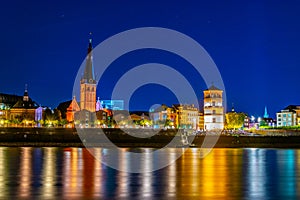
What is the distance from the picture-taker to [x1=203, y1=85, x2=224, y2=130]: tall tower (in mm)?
129375

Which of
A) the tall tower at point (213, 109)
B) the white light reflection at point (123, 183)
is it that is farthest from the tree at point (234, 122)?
the white light reflection at point (123, 183)

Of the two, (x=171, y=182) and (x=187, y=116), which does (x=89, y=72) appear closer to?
(x=187, y=116)

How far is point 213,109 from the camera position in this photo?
132000 millimetres

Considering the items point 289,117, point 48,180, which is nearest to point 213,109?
point 289,117

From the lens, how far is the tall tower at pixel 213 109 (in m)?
129

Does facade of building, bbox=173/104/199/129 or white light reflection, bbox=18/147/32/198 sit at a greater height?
facade of building, bbox=173/104/199/129

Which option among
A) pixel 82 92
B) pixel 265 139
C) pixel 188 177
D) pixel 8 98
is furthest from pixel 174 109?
pixel 188 177

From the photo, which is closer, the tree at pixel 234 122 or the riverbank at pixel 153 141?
the riverbank at pixel 153 141

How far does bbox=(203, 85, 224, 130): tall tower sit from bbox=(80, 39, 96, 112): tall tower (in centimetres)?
6119

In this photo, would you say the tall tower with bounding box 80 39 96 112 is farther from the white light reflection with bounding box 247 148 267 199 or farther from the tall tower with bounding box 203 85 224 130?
the white light reflection with bounding box 247 148 267 199

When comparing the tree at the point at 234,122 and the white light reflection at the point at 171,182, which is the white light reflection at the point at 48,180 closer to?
the white light reflection at the point at 171,182

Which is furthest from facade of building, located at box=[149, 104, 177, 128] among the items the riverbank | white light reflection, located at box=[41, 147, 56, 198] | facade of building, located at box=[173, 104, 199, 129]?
white light reflection, located at box=[41, 147, 56, 198]

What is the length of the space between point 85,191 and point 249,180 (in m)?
7.10

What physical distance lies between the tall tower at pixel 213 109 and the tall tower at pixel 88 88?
201 ft
